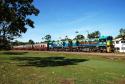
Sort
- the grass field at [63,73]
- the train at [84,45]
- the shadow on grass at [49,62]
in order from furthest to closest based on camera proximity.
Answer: the train at [84,45], the shadow on grass at [49,62], the grass field at [63,73]

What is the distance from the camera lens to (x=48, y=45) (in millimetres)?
94562

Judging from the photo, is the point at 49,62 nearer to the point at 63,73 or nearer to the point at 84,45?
the point at 63,73

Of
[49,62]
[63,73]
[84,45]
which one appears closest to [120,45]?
[84,45]

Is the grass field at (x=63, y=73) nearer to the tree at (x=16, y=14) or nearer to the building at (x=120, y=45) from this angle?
the tree at (x=16, y=14)

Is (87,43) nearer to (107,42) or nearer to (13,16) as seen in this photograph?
(107,42)

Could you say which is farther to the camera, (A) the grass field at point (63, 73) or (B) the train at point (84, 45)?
(B) the train at point (84, 45)

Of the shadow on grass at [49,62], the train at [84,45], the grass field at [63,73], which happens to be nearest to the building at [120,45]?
the train at [84,45]

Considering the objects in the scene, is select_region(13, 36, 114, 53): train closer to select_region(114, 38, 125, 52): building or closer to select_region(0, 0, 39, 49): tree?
select_region(114, 38, 125, 52): building

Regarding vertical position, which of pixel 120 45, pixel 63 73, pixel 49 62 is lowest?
pixel 63 73

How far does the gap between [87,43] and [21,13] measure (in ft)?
107

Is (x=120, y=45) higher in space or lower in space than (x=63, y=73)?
higher

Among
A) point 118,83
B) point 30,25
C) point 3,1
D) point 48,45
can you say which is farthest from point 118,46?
point 118,83

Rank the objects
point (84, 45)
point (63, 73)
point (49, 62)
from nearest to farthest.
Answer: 1. point (63, 73)
2. point (49, 62)
3. point (84, 45)

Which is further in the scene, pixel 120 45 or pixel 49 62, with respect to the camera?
pixel 120 45
